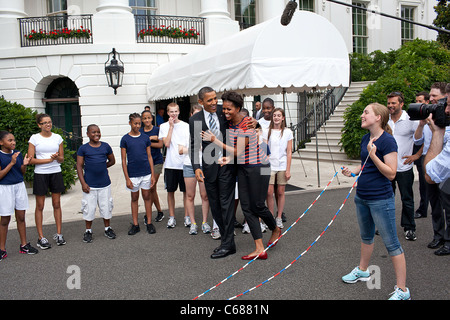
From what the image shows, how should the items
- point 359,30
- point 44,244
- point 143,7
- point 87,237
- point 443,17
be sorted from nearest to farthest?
point 44,244
point 87,237
point 143,7
point 443,17
point 359,30

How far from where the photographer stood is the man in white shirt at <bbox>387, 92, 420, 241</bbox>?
545 centimetres

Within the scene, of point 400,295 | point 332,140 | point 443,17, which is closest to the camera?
point 400,295

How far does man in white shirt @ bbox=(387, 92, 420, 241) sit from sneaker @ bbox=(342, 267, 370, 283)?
1.67 m

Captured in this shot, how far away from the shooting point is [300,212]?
7.24m

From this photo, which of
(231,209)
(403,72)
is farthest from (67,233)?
(403,72)

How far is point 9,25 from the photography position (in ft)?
53.4

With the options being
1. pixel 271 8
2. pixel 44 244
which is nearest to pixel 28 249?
pixel 44 244

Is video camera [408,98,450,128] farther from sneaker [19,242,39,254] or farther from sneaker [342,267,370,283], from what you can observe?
sneaker [19,242,39,254]

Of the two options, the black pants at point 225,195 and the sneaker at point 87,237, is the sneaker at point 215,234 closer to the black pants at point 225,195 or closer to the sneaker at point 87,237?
the black pants at point 225,195

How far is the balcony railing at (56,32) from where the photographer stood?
16.3m

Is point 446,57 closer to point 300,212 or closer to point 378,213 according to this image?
point 300,212

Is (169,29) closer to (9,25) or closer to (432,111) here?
(9,25)

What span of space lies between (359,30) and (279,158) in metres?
19.6

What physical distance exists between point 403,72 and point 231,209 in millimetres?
11262
